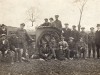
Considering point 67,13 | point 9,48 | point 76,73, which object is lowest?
point 76,73

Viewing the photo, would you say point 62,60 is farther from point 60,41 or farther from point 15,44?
point 15,44

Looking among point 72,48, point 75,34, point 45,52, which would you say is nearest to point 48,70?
point 45,52

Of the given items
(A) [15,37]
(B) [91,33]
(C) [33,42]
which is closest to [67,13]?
(B) [91,33]

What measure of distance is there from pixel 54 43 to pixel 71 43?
2.37 feet

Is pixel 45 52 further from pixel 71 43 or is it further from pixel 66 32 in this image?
pixel 66 32

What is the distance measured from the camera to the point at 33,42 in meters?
7.60

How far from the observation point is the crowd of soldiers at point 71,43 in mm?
7004

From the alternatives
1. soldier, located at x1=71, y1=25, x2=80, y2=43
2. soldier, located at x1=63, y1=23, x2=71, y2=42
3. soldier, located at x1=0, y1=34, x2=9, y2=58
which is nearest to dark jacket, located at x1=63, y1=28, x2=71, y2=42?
soldier, located at x1=63, y1=23, x2=71, y2=42

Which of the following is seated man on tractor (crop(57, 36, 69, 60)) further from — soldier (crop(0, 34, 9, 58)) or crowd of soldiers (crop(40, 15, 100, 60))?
soldier (crop(0, 34, 9, 58))

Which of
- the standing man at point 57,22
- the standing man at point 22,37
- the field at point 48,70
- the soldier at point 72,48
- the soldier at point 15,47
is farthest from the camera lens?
the standing man at point 57,22

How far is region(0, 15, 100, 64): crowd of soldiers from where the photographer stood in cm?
624

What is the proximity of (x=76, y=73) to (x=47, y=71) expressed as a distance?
0.63m

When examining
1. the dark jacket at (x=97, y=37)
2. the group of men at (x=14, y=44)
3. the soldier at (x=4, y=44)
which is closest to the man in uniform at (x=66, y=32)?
the dark jacket at (x=97, y=37)

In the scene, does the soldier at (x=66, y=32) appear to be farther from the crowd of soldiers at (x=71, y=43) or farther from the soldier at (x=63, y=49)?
the soldier at (x=63, y=49)
